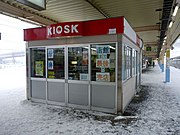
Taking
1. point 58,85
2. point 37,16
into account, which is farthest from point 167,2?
point 37,16

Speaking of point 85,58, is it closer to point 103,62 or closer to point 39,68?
point 103,62

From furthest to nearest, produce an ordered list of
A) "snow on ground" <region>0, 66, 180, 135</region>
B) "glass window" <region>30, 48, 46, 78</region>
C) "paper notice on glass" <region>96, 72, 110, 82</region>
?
"glass window" <region>30, 48, 46, 78</region> → "paper notice on glass" <region>96, 72, 110, 82</region> → "snow on ground" <region>0, 66, 180, 135</region>

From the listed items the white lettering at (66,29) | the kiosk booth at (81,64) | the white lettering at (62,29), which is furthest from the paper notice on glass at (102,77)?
the white lettering at (66,29)

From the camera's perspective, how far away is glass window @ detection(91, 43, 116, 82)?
423 centimetres

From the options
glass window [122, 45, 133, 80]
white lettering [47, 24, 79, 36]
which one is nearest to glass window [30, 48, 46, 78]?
white lettering [47, 24, 79, 36]

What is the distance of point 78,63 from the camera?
15.4ft

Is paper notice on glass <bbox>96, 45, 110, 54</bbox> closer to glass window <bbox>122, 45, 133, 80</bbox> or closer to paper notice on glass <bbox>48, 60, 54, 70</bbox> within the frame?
glass window <bbox>122, 45, 133, 80</bbox>

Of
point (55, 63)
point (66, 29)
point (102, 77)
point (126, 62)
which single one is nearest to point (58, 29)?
point (66, 29)

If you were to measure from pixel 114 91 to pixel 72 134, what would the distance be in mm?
1656

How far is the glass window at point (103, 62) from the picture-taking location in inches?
166

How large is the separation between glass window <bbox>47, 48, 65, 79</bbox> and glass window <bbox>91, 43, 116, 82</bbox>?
3.45 ft

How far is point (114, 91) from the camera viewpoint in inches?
164

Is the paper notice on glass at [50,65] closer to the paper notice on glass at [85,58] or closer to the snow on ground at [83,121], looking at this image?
the paper notice on glass at [85,58]

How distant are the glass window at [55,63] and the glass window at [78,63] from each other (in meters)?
0.28
